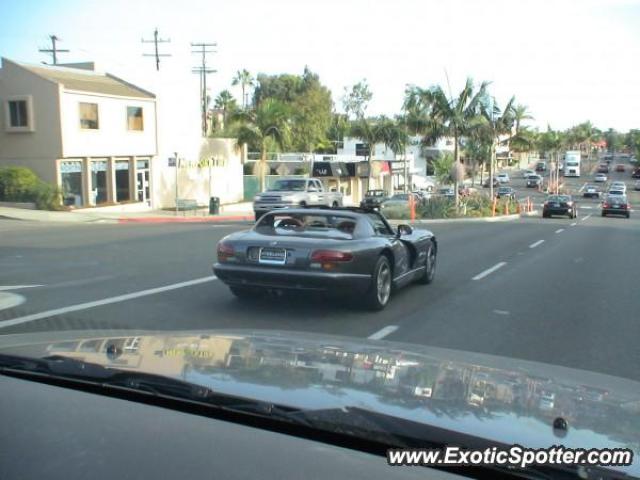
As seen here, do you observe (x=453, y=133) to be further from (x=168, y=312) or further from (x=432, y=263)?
(x=168, y=312)

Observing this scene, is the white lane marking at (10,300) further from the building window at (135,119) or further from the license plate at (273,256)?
the building window at (135,119)

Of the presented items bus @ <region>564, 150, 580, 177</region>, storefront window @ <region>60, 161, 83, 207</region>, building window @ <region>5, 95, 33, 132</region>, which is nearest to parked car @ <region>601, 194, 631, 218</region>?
storefront window @ <region>60, 161, 83, 207</region>

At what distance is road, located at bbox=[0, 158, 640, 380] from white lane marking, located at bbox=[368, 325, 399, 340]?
0.04 feet

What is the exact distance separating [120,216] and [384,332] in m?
26.3

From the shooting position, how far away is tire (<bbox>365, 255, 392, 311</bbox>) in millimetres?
8719

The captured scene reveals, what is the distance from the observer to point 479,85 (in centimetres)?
3619

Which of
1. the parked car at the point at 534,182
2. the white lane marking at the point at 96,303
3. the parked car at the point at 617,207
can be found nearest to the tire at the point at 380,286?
the white lane marking at the point at 96,303

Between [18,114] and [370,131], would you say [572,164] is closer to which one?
[370,131]

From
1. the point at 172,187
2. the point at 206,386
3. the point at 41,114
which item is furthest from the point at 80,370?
the point at 172,187

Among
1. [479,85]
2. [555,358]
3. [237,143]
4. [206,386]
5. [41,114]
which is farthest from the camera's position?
[237,143]

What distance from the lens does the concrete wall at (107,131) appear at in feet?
105

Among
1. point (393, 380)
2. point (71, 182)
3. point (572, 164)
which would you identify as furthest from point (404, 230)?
point (572, 164)

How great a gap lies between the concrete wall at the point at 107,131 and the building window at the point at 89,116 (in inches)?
6.5

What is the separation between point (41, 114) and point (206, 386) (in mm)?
31899
